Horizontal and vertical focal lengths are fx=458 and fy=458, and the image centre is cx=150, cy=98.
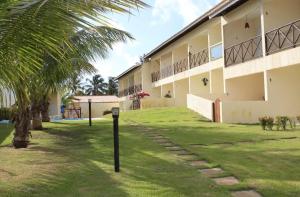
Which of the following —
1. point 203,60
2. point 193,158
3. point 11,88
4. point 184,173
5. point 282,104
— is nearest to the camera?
point 11,88

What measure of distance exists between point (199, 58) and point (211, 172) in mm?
22392

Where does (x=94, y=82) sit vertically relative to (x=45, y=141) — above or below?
above

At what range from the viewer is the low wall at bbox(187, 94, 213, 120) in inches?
765

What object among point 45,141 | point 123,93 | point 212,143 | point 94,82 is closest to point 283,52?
point 212,143

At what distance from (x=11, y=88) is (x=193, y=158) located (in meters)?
3.68

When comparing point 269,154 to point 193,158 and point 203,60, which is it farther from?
point 203,60

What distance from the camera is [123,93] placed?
180ft

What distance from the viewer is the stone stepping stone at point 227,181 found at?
20.4 ft

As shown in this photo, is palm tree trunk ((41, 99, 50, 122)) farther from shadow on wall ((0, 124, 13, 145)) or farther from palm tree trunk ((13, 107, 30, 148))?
palm tree trunk ((13, 107, 30, 148))

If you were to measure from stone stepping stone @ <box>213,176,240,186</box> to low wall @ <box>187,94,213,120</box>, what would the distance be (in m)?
12.7

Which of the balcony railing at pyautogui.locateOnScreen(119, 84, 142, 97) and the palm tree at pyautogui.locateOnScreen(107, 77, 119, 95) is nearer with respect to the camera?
the balcony railing at pyautogui.locateOnScreen(119, 84, 142, 97)

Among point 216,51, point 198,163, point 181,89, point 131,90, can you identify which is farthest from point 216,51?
point 131,90

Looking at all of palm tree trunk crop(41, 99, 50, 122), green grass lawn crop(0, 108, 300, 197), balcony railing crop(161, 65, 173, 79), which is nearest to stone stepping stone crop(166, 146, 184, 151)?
green grass lawn crop(0, 108, 300, 197)

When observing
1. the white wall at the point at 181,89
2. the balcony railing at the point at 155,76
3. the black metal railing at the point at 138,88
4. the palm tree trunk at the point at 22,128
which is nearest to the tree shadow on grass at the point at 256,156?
the palm tree trunk at the point at 22,128
